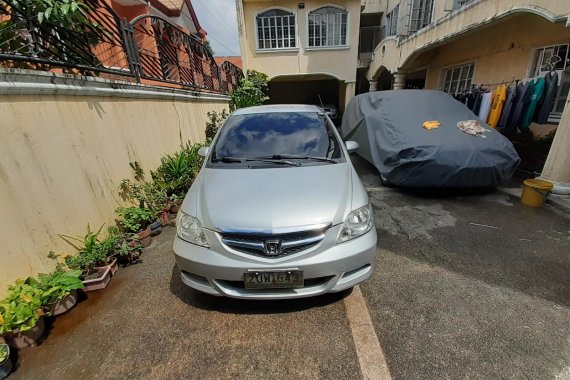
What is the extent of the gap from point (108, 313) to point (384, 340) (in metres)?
2.25

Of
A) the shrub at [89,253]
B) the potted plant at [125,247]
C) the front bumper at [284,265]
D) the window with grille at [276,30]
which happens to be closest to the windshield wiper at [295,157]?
the front bumper at [284,265]

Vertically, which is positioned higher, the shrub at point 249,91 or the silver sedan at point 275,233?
the shrub at point 249,91

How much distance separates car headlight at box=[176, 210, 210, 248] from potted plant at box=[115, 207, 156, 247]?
4.40ft

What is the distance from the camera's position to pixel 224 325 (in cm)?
202

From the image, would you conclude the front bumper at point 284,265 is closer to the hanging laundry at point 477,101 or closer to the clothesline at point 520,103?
the clothesline at point 520,103

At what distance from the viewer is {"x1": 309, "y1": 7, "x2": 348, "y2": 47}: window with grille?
1255 centimetres

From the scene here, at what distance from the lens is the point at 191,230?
1988mm

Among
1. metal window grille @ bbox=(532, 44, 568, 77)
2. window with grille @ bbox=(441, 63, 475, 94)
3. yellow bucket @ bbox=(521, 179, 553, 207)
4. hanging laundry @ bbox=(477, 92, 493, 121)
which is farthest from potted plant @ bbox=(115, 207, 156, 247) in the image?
window with grille @ bbox=(441, 63, 475, 94)

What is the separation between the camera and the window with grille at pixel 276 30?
12.5m

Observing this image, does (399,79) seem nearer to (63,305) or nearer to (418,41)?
(418,41)

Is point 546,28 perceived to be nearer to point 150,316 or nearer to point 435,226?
point 435,226

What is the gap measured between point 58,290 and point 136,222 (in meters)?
1.16

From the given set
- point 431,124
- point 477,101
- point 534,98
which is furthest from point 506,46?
point 431,124

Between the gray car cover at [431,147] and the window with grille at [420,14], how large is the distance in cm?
722
